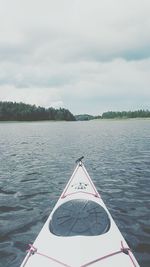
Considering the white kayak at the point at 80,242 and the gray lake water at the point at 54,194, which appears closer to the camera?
the white kayak at the point at 80,242

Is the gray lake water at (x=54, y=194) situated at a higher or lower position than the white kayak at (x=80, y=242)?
lower

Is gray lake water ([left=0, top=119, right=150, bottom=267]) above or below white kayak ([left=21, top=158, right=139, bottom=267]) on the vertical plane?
below

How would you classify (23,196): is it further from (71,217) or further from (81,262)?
(81,262)

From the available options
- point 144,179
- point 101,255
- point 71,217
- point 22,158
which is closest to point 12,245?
point 71,217

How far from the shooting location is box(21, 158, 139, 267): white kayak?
6.55 meters

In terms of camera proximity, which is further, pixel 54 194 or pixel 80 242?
pixel 54 194

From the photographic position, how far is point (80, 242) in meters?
7.16

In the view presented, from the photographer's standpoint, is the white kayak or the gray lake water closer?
the white kayak

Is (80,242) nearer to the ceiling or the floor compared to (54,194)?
nearer to the ceiling

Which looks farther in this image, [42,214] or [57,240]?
[42,214]

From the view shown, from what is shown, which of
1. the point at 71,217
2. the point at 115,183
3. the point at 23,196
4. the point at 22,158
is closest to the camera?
the point at 71,217

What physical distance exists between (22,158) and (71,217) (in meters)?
22.0

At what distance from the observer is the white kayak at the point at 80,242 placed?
21.5 ft

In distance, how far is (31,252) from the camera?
279 inches
